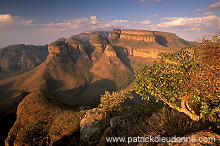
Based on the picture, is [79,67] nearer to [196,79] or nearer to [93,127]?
[93,127]

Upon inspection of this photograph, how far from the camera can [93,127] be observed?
49.1ft

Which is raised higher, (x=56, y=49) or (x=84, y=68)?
(x=56, y=49)

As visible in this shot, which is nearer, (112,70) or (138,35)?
(112,70)

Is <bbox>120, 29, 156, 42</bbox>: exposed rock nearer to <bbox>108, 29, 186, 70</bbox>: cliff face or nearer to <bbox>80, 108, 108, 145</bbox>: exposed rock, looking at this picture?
<bbox>108, 29, 186, 70</bbox>: cliff face

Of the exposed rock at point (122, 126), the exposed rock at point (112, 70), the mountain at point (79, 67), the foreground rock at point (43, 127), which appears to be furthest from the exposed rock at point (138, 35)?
the exposed rock at point (122, 126)

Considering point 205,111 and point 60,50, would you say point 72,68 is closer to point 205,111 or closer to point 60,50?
point 60,50

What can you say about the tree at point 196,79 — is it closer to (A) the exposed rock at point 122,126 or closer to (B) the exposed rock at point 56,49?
(A) the exposed rock at point 122,126

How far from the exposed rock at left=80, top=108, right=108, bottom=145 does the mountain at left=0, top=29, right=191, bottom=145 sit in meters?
33.5

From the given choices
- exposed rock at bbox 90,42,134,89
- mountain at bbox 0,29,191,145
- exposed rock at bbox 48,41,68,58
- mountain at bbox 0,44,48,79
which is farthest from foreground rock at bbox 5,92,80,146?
mountain at bbox 0,44,48,79

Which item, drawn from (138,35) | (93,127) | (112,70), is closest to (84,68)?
(112,70)

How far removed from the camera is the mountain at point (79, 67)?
80562 millimetres

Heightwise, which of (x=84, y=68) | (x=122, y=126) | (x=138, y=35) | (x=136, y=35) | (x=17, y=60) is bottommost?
(x=84, y=68)

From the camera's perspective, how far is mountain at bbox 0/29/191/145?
8056 cm

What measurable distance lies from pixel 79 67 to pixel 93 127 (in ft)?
392
